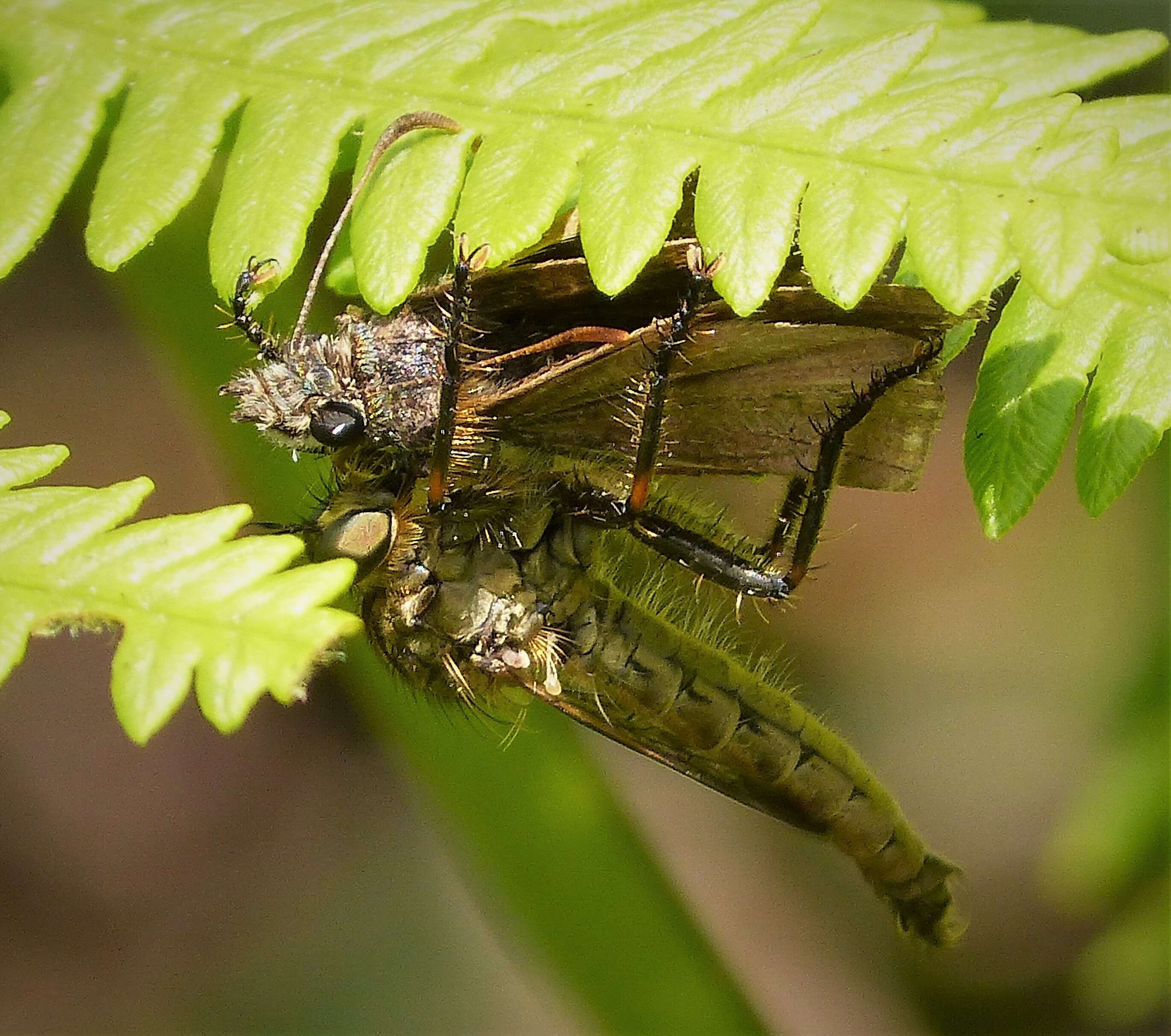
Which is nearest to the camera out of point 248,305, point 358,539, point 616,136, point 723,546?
point 616,136

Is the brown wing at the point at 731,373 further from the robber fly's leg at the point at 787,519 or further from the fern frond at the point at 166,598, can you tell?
the fern frond at the point at 166,598

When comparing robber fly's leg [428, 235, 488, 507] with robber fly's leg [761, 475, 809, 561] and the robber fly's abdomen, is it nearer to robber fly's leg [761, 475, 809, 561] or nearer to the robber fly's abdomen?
the robber fly's abdomen

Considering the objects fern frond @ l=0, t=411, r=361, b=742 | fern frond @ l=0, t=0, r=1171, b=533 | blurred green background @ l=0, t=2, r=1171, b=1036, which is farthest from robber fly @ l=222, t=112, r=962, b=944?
blurred green background @ l=0, t=2, r=1171, b=1036

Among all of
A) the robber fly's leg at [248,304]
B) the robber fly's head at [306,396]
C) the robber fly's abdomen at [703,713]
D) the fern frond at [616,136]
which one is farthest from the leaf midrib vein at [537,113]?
the robber fly's abdomen at [703,713]

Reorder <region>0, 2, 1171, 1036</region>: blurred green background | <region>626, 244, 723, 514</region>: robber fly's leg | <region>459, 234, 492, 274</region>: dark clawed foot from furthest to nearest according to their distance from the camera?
<region>0, 2, 1171, 1036</region>: blurred green background, <region>626, 244, 723, 514</region>: robber fly's leg, <region>459, 234, 492, 274</region>: dark clawed foot

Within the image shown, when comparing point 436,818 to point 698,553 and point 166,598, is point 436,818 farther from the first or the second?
point 166,598

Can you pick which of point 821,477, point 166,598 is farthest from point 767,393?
point 166,598
